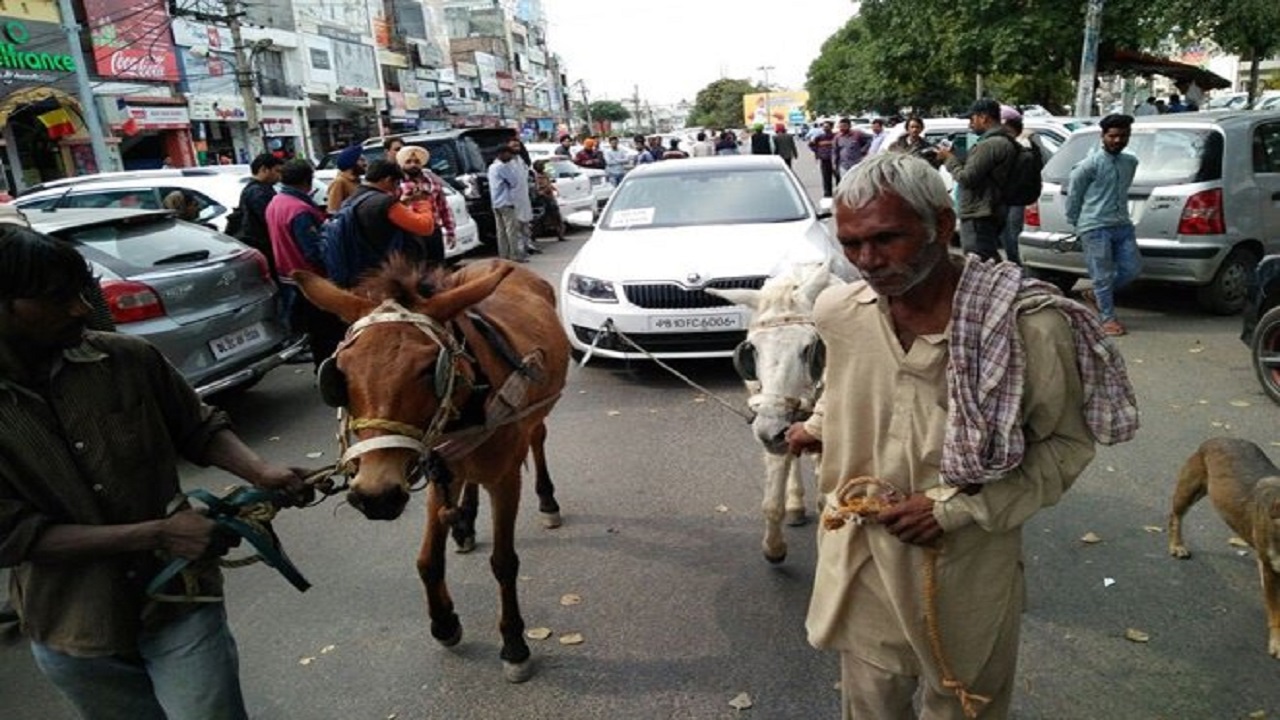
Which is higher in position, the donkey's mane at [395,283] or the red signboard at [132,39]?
the red signboard at [132,39]

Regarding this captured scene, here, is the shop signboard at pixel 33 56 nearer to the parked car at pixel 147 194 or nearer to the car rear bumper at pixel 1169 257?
the parked car at pixel 147 194

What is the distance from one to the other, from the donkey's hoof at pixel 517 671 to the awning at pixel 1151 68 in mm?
22276

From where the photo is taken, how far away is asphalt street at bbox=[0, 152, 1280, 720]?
296 cm

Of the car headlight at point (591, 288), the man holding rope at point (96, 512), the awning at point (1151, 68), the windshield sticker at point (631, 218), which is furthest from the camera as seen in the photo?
the awning at point (1151, 68)

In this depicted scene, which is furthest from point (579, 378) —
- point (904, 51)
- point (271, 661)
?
point (904, 51)

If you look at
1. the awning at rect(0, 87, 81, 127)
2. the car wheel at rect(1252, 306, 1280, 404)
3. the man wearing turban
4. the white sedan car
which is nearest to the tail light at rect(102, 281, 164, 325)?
the man wearing turban

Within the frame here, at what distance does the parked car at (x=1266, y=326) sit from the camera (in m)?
5.49

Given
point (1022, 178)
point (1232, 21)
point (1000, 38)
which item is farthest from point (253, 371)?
point (1232, 21)

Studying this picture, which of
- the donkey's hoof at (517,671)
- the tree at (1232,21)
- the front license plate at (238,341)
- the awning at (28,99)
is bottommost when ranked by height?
the donkey's hoof at (517,671)

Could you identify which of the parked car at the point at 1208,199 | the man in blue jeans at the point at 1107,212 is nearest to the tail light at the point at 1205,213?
the parked car at the point at 1208,199

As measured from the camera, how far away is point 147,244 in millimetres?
5949

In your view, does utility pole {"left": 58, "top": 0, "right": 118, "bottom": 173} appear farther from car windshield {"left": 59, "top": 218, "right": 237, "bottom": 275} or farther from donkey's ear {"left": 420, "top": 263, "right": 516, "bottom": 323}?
donkey's ear {"left": 420, "top": 263, "right": 516, "bottom": 323}

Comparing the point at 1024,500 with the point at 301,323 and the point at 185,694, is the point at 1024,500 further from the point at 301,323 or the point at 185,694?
the point at 301,323

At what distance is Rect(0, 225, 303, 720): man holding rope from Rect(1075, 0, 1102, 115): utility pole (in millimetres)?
16948
